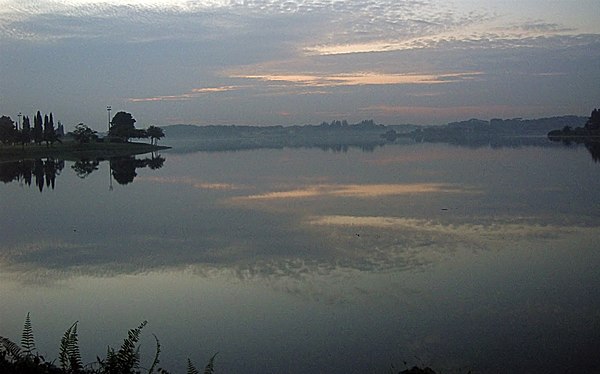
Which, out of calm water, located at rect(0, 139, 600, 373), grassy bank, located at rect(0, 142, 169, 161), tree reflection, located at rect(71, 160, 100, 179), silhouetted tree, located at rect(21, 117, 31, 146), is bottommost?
calm water, located at rect(0, 139, 600, 373)

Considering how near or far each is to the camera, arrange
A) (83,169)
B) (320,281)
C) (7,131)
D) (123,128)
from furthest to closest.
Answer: (123,128), (7,131), (83,169), (320,281)

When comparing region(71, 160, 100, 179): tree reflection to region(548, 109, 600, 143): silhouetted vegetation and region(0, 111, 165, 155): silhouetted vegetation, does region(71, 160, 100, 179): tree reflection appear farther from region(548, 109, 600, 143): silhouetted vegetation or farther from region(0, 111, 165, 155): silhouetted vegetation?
region(548, 109, 600, 143): silhouetted vegetation

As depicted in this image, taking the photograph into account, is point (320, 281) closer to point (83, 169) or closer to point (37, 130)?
point (83, 169)

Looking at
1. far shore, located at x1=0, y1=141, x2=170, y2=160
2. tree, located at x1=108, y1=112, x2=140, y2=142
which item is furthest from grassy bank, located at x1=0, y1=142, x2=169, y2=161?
tree, located at x1=108, y1=112, x2=140, y2=142

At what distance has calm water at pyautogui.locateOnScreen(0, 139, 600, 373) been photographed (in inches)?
315

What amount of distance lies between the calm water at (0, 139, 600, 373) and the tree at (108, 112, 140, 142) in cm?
7267

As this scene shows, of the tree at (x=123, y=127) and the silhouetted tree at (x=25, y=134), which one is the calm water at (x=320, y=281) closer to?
the silhouetted tree at (x=25, y=134)

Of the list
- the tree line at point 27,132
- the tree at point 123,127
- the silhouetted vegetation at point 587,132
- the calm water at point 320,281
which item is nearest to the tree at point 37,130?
the tree line at point 27,132

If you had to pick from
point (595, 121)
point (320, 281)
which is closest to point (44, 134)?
point (320, 281)

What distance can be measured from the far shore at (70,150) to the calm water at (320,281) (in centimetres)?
4474

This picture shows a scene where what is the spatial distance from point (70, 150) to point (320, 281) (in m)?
69.2

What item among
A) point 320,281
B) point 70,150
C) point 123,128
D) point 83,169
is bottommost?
point 320,281

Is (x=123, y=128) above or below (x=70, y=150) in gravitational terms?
above

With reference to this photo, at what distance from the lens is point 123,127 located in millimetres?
93625
